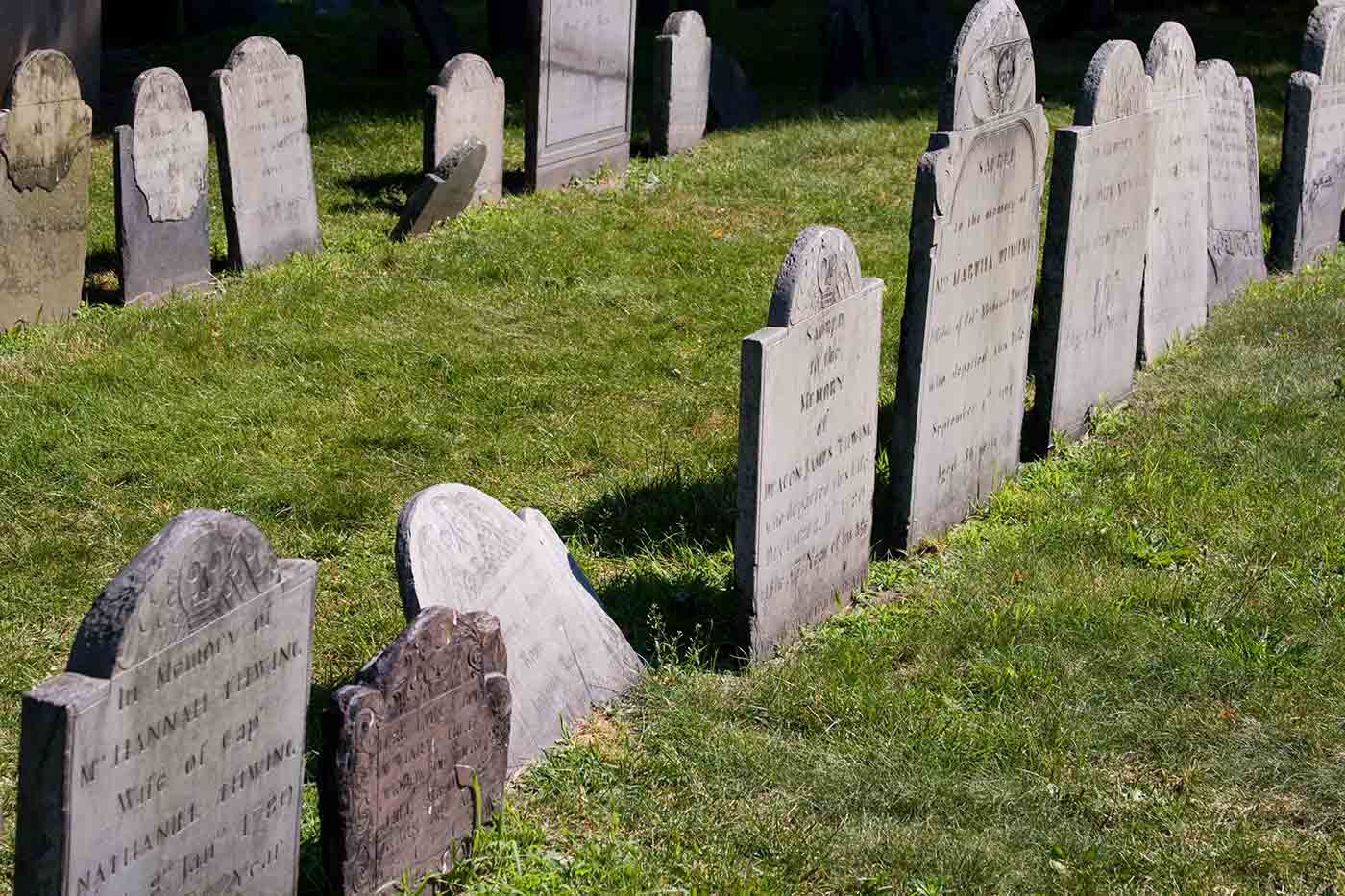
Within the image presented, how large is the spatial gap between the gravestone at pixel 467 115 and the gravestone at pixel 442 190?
153mm

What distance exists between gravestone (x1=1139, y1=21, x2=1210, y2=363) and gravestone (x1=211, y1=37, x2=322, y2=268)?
4.78m

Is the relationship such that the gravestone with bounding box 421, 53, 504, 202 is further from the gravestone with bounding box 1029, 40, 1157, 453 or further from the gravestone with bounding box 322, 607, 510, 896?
the gravestone with bounding box 322, 607, 510, 896

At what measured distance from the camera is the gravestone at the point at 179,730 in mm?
3096

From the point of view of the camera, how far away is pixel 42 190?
8047 mm

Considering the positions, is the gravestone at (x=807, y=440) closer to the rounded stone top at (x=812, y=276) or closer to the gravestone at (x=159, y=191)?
the rounded stone top at (x=812, y=276)

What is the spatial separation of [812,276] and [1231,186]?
4.85 metres

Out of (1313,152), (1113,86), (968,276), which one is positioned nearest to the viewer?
(968,276)

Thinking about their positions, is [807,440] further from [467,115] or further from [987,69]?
[467,115]

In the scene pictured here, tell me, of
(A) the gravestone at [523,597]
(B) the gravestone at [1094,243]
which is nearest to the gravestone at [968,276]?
(B) the gravestone at [1094,243]

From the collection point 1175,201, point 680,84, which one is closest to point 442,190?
point 680,84

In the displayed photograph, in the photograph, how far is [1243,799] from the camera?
445 centimetres

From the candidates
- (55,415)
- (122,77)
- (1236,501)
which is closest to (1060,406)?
(1236,501)

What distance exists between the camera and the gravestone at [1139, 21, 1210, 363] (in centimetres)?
756

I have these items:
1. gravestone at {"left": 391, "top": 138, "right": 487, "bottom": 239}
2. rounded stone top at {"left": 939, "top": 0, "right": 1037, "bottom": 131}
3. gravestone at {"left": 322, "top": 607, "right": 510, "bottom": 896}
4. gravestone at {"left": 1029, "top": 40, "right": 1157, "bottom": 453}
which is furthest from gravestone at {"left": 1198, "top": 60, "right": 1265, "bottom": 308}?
gravestone at {"left": 322, "top": 607, "right": 510, "bottom": 896}
